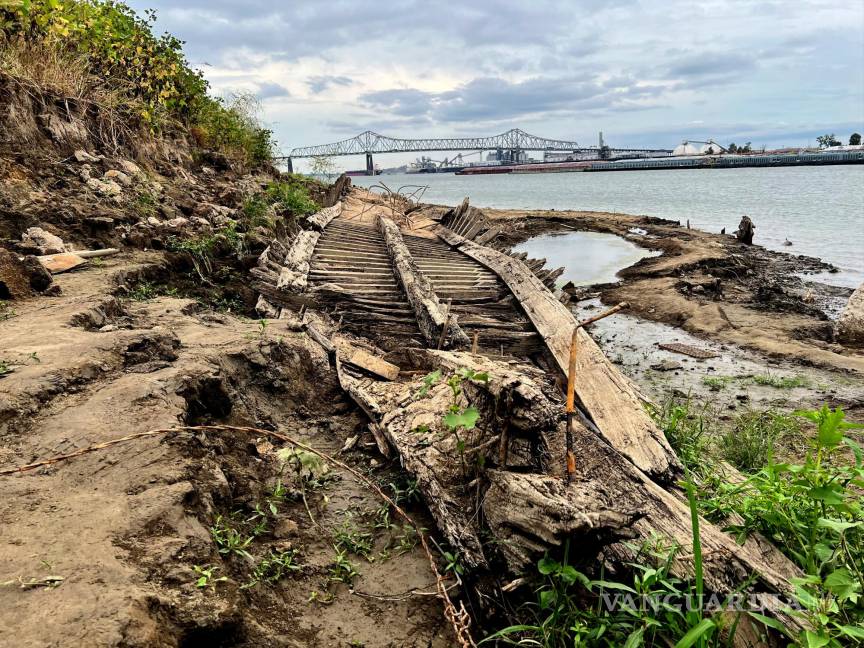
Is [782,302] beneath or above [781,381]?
above

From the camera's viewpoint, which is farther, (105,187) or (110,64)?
(110,64)

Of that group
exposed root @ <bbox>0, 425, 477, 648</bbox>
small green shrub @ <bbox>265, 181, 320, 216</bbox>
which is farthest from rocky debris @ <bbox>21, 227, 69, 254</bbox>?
small green shrub @ <bbox>265, 181, 320, 216</bbox>

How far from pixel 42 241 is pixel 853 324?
1040 cm

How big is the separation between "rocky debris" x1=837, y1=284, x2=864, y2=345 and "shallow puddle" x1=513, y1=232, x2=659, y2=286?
5.09m

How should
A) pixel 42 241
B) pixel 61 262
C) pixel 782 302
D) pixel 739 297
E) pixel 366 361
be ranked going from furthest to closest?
pixel 739 297
pixel 782 302
pixel 42 241
pixel 61 262
pixel 366 361

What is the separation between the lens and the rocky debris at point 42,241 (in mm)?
5348

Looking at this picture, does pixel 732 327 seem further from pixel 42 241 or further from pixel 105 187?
pixel 105 187

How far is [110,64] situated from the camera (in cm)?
974

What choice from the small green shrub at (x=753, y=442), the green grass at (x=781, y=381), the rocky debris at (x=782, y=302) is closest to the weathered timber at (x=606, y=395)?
the small green shrub at (x=753, y=442)

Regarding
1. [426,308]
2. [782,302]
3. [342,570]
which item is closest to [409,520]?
[342,570]

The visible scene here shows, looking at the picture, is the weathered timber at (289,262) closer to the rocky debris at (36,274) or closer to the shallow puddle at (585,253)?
the rocky debris at (36,274)

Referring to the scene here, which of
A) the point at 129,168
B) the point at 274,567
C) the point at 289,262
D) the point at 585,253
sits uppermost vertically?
the point at 129,168

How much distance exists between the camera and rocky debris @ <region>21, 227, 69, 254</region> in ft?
17.5

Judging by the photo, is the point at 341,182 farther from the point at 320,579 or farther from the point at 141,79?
the point at 320,579
